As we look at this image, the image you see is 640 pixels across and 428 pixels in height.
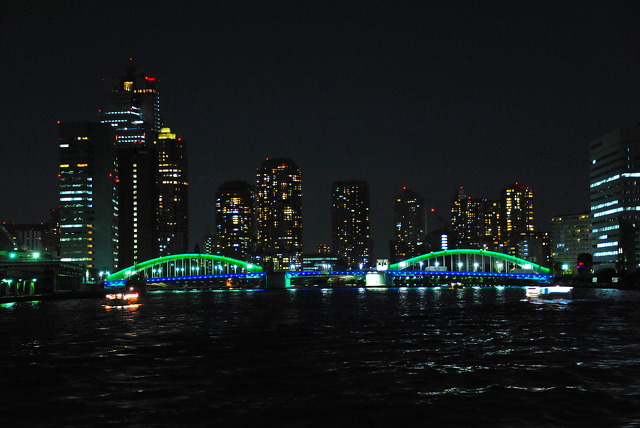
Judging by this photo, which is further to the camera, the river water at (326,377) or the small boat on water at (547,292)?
the small boat on water at (547,292)

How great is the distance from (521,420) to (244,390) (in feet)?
41.4

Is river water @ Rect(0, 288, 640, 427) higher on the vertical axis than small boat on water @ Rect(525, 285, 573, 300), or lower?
lower

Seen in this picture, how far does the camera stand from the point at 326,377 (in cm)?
3922

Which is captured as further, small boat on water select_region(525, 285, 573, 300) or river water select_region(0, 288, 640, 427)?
small boat on water select_region(525, 285, 573, 300)

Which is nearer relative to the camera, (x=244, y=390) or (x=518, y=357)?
(x=244, y=390)

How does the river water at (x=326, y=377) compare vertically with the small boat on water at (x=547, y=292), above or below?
below

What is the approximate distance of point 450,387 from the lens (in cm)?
3566

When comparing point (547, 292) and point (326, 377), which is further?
point (547, 292)

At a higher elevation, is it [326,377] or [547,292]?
[547,292]

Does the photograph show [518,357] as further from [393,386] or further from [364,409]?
[364,409]

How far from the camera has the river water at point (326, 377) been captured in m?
29.8

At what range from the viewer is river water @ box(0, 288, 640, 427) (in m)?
29.8

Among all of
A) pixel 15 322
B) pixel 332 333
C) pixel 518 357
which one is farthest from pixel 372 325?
pixel 15 322

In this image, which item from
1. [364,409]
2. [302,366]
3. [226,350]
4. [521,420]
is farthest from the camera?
[226,350]
